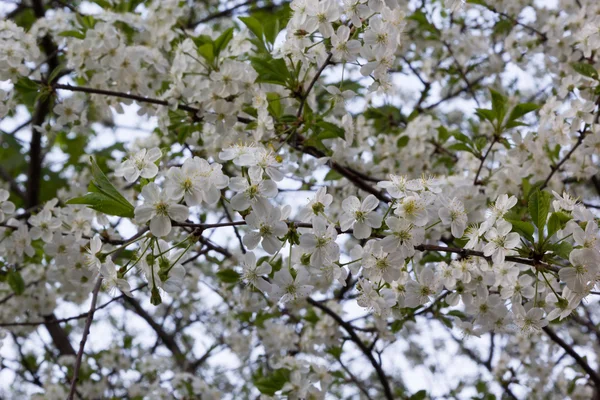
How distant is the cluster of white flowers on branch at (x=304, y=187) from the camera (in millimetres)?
1675

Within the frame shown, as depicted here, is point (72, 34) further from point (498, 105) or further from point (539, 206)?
point (539, 206)

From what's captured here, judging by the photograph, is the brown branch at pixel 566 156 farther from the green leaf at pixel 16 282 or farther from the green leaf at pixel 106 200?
the green leaf at pixel 16 282

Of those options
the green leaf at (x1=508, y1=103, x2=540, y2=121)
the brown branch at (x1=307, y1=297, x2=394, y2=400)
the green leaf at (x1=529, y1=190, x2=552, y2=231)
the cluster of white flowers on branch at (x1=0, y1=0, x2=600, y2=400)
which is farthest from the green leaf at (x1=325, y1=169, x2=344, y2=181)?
the green leaf at (x1=529, y1=190, x2=552, y2=231)

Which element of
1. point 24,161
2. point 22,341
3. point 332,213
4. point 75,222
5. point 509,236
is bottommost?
point 509,236

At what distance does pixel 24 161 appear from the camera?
4938 millimetres

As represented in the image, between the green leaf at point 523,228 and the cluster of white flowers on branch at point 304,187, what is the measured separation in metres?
0.01

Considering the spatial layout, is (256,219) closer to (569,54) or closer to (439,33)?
(569,54)

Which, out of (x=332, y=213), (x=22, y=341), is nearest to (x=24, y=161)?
(x=22, y=341)

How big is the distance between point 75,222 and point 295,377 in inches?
46.1

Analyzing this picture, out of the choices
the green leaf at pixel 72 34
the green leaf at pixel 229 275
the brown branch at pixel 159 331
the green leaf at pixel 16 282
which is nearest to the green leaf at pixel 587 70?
the green leaf at pixel 229 275

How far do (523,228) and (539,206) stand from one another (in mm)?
152

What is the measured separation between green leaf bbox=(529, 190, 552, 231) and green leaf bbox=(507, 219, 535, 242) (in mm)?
92

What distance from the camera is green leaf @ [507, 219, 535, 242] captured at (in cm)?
165

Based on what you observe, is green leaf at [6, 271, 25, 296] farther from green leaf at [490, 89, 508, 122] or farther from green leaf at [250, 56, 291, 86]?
green leaf at [490, 89, 508, 122]
